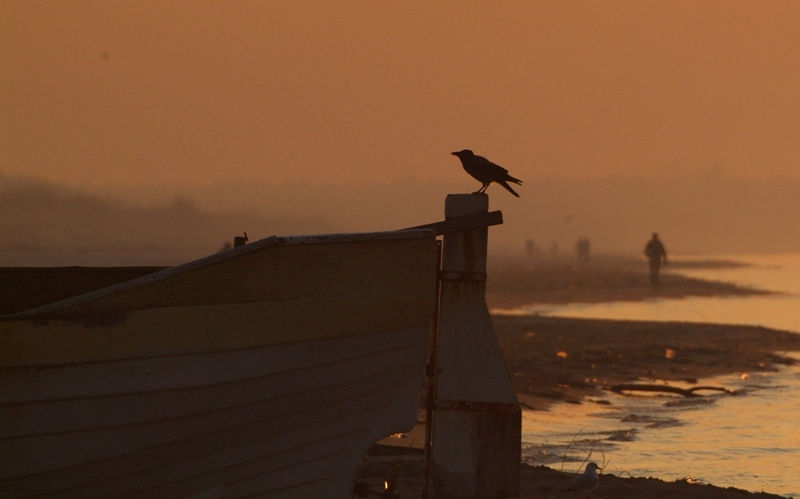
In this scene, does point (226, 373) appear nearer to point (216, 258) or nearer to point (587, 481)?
point (216, 258)

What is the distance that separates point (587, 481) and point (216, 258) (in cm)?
332

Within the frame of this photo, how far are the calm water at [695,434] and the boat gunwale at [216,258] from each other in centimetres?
386

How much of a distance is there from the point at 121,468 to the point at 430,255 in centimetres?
219

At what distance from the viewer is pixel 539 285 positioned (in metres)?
41.0

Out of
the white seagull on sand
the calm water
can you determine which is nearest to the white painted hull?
the white seagull on sand

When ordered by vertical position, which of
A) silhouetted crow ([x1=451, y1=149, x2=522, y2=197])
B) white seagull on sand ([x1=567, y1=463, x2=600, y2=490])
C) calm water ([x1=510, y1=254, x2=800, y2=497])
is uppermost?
silhouetted crow ([x1=451, y1=149, x2=522, y2=197])

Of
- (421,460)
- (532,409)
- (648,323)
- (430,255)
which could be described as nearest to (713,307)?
(648,323)

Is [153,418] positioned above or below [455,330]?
below

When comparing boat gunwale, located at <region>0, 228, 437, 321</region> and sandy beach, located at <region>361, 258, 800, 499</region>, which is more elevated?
boat gunwale, located at <region>0, 228, 437, 321</region>

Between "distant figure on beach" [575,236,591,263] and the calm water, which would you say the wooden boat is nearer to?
the calm water

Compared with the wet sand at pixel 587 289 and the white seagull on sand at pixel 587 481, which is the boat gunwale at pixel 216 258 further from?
the wet sand at pixel 587 289

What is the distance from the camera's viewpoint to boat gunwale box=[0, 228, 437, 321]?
4891mm

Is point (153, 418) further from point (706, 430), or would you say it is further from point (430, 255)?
point (706, 430)

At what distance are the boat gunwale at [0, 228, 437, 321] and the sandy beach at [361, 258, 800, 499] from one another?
6.89 ft
